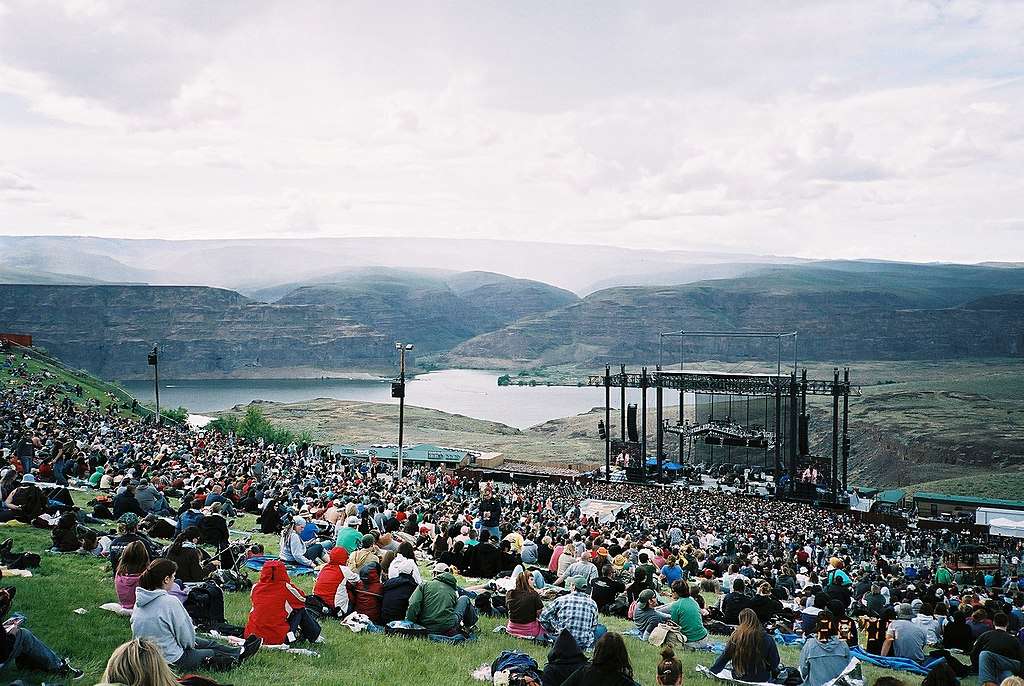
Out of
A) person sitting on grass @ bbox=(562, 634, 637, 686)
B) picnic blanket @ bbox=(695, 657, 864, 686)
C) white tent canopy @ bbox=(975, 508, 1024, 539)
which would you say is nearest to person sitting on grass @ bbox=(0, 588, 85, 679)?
person sitting on grass @ bbox=(562, 634, 637, 686)

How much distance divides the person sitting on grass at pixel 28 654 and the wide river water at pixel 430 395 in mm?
90804

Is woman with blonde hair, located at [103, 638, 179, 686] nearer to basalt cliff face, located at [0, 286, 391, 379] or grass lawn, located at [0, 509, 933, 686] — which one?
grass lawn, located at [0, 509, 933, 686]

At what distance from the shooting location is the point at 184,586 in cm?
768

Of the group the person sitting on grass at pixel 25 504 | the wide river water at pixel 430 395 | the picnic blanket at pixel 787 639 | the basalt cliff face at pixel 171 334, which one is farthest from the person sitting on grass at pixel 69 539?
the basalt cliff face at pixel 171 334

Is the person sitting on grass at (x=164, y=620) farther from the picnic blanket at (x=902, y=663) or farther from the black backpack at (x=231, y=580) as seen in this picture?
the picnic blanket at (x=902, y=663)

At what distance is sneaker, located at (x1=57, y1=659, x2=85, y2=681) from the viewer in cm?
641

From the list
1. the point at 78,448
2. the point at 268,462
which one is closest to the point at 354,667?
the point at 78,448

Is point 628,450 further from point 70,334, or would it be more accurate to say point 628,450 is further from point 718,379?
point 70,334

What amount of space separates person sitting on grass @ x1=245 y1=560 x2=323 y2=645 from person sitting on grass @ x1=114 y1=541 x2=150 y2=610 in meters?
0.93

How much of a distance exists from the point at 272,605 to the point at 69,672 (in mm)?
1636

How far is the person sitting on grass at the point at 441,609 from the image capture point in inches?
328

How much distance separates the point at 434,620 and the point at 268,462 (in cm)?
1967

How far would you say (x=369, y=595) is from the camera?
874cm

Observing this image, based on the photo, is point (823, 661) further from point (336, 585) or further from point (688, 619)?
point (336, 585)
